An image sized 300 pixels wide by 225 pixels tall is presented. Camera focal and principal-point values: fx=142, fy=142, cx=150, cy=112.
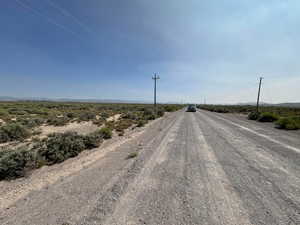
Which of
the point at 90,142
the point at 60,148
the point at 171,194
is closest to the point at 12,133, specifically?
the point at 60,148

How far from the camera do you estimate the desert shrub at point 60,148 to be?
477 centimetres

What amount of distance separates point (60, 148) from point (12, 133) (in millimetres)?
5125

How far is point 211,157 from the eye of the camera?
4941 mm

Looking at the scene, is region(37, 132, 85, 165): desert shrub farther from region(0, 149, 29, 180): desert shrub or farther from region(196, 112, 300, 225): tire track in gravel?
region(196, 112, 300, 225): tire track in gravel

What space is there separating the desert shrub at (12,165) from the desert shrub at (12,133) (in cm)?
498

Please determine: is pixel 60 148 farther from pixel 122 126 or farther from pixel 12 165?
pixel 122 126

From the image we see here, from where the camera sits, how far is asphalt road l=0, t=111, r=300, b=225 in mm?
2234

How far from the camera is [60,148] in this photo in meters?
5.23

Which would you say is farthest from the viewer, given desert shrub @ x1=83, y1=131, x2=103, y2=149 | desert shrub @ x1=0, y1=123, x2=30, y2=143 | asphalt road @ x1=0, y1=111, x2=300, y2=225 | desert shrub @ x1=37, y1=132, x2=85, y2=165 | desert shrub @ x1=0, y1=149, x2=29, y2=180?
desert shrub @ x1=0, y1=123, x2=30, y2=143

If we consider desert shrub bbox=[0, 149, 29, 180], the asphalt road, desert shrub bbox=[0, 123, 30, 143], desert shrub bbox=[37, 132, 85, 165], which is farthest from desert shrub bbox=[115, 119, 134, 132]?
desert shrub bbox=[0, 149, 29, 180]

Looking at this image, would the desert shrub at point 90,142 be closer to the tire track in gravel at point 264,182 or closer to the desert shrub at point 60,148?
the desert shrub at point 60,148

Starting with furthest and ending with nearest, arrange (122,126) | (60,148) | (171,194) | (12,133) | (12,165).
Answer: (122,126) → (12,133) → (60,148) → (12,165) → (171,194)

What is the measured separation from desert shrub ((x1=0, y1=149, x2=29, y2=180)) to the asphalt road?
1299 mm

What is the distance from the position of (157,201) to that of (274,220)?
Result: 183cm
